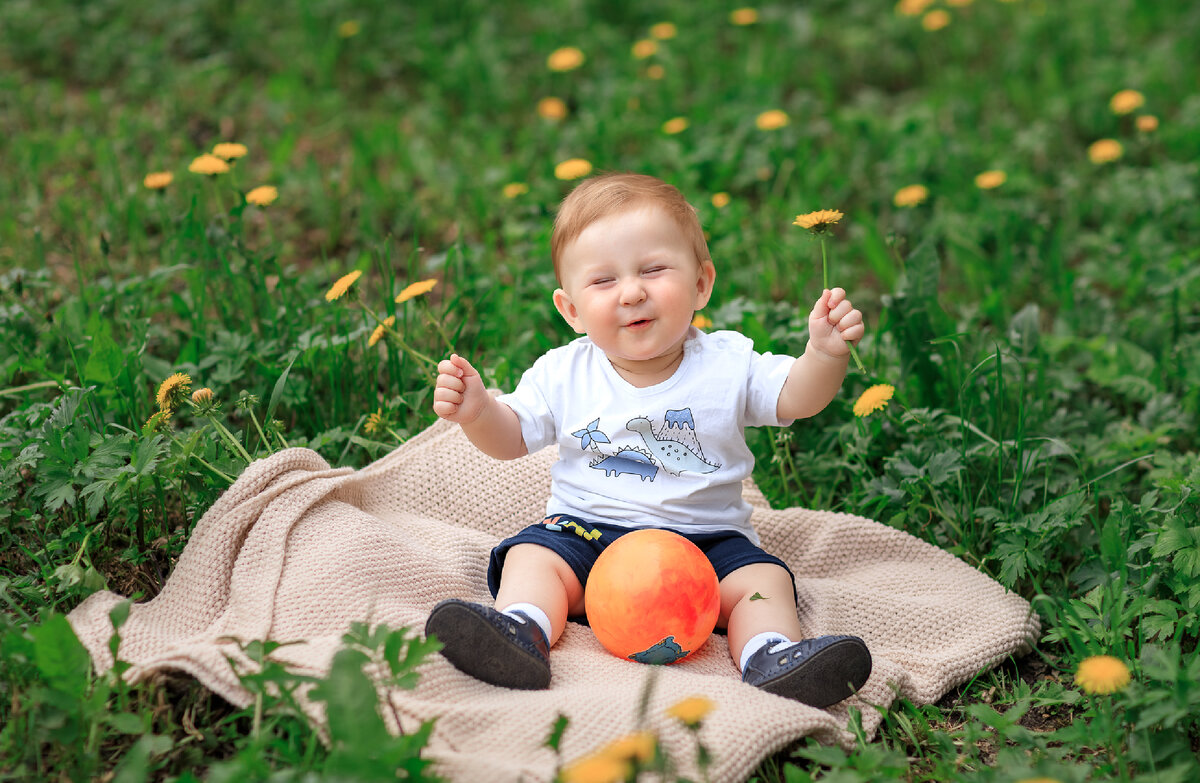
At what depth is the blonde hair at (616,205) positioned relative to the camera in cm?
200

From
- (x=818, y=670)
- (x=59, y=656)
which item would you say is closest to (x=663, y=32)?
(x=818, y=670)

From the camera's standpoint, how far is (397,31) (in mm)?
4770

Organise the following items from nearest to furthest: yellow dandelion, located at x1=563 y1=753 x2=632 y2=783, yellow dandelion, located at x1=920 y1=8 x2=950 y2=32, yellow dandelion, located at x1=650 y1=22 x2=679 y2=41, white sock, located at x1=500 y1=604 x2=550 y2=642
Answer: yellow dandelion, located at x1=563 y1=753 x2=632 y2=783 < white sock, located at x1=500 y1=604 x2=550 y2=642 < yellow dandelion, located at x1=650 y1=22 x2=679 y2=41 < yellow dandelion, located at x1=920 y1=8 x2=950 y2=32

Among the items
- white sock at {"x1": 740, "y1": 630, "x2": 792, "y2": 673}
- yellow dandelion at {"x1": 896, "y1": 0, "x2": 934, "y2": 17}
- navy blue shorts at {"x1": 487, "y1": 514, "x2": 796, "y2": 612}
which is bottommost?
white sock at {"x1": 740, "y1": 630, "x2": 792, "y2": 673}

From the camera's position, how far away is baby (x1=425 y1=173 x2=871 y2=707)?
76.5 inches

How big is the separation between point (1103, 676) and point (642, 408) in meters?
0.93

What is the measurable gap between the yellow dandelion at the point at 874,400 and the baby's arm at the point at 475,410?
2.31ft

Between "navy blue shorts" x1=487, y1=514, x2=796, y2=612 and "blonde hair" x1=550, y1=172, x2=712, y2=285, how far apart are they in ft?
1.64

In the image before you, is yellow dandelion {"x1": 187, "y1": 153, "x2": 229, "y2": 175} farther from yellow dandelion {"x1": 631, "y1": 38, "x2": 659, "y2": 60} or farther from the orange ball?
yellow dandelion {"x1": 631, "y1": 38, "x2": 659, "y2": 60}

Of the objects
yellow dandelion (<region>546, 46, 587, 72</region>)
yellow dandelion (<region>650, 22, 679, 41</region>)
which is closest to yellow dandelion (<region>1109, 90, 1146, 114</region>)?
yellow dandelion (<region>650, 22, 679, 41</region>)

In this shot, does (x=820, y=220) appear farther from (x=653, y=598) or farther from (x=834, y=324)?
(x=653, y=598)

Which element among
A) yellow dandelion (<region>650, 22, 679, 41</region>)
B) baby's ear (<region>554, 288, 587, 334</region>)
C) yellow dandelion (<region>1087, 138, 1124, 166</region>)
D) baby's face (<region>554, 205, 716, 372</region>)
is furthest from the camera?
yellow dandelion (<region>650, 22, 679, 41</region>)

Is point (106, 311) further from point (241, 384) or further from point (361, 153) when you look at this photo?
point (361, 153)

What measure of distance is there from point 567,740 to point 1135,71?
3994mm
